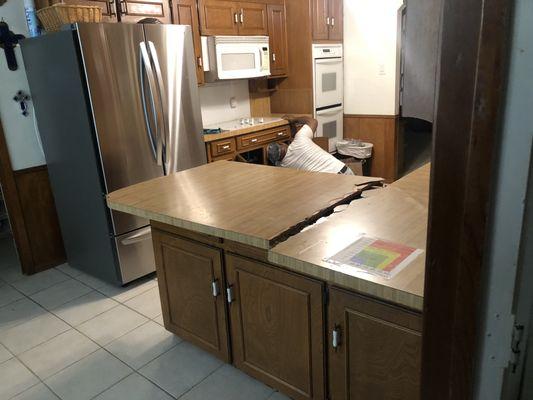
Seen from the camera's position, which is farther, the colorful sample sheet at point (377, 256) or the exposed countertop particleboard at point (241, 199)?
the exposed countertop particleboard at point (241, 199)

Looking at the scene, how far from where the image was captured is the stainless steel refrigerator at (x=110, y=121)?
109 inches

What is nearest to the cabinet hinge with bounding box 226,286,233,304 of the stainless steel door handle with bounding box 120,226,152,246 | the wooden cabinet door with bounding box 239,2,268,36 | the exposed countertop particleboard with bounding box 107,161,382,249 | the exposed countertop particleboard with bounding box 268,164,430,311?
the exposed countertop particleboard with bounding box 107,161,382,249

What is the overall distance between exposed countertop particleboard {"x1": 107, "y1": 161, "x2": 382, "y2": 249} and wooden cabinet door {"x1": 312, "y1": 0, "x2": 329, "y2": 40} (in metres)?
2.74

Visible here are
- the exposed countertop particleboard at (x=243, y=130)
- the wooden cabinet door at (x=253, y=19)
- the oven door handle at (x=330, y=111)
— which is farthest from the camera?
the oven door handle at (x=330, y=111)

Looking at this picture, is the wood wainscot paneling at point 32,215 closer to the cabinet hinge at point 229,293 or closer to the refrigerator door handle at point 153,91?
the refrigerator door handle at point 153,91

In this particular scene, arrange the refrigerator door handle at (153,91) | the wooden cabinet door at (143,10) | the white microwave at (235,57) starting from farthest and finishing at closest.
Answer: the white microwave at (235,57), the wooden cabinet door at (143,10), the refrigerator door handle at (153,91)

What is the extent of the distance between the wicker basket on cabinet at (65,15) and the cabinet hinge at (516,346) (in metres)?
2.96

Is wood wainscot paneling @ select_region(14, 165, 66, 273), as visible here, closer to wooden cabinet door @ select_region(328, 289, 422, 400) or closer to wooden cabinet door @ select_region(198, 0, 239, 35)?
wooden cabinet door @ select_region(198, 0, 239, 35)

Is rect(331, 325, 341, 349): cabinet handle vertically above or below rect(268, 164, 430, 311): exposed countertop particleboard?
below

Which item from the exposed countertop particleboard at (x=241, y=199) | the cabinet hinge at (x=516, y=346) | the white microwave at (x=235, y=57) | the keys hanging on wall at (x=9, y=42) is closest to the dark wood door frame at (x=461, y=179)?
the cabinet hinge at (x=516, y=346)

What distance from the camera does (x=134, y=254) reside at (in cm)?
311

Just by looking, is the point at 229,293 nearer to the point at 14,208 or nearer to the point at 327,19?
the point at 14,208

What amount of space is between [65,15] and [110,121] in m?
0.70

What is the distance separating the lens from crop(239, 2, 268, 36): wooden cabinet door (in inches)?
163
